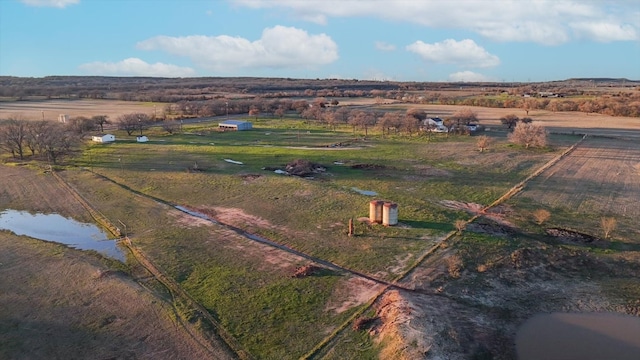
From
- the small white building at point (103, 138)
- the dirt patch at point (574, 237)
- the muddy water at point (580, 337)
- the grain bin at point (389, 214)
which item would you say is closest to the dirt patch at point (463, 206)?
the dirt patch at point (574, 237)

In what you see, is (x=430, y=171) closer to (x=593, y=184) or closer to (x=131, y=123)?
(x=593, y=184)

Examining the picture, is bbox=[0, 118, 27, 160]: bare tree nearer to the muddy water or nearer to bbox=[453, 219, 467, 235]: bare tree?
bbox=[453, 219, 467, 235]: bare tree

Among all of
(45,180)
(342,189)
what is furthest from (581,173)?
(45,180)

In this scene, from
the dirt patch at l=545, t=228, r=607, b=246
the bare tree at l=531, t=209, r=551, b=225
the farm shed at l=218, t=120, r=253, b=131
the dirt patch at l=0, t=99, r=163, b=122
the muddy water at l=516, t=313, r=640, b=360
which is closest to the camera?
the muddy water at l=516, t=313, r=640, b=360

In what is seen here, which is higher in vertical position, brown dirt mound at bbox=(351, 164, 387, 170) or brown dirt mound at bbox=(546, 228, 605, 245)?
brown dirt mound at bbox=(351, 164, 387, 170)

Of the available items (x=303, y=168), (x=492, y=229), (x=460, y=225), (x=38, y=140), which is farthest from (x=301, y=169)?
(x=38, y=140)

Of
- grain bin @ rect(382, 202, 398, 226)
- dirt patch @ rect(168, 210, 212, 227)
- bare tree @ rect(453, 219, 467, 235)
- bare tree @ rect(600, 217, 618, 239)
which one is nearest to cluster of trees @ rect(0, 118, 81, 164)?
dirt patch @ rect(168, 210, 212, 227)

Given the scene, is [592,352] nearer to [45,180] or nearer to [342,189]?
[342,189]
